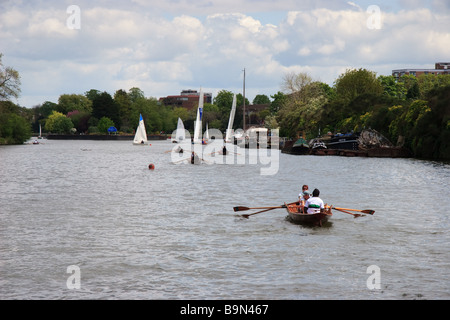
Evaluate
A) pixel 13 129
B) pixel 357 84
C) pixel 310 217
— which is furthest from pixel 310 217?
pixel 13 129

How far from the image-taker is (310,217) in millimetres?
26531

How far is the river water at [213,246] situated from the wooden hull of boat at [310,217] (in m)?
0.49

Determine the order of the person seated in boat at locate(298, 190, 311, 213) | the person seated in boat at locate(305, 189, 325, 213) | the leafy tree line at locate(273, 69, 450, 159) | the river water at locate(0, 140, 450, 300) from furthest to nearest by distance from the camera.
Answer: the leafy tree line at locate(273, 69, 450, 159)
the person seated in boat at locate(298, 190, 311, 213)
the person seated in boat at locate(305, 189, 325, 213)
the river water at locate(0, 140, 450, 300)

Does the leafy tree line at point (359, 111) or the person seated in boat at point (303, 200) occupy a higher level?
the leafy tree line at point (359, 111)

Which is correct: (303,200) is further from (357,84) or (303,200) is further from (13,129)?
(13,129)

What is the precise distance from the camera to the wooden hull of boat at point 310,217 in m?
26.2

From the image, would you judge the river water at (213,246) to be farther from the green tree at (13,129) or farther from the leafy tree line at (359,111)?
the green tree at (13,129)

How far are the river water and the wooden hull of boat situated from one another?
49cm

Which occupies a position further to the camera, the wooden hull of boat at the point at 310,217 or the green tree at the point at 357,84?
the green tree at the point at 357,84

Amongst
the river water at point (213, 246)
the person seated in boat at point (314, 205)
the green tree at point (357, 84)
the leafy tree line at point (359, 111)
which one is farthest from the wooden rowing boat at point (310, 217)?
the green tree at point (357, 84)

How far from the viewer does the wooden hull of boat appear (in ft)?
86.1

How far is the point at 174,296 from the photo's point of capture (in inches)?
658

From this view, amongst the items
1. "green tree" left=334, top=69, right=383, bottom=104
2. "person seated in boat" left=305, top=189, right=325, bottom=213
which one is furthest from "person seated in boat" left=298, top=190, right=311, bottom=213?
"green tree" left=334, top=69, right=383, bottom=104

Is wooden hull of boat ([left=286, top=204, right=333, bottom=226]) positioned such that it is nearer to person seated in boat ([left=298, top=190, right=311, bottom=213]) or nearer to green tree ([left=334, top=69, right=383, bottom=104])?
person seated in boat ([left=298, top=190, right=311, bottom=213])
